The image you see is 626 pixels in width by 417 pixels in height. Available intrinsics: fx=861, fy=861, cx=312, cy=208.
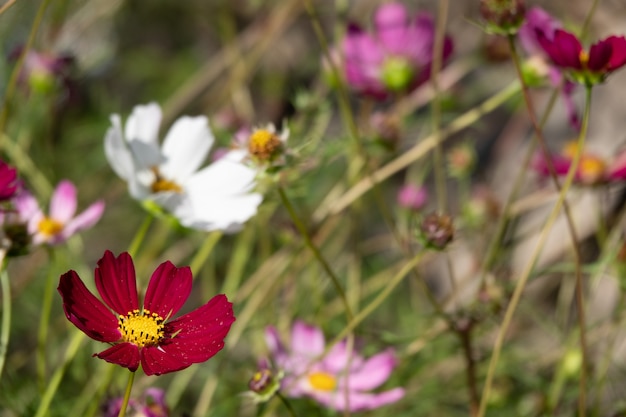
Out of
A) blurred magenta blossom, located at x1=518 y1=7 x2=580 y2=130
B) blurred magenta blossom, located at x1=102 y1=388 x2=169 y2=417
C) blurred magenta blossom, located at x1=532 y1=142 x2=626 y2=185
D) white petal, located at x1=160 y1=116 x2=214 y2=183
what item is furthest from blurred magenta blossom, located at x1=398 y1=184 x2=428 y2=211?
blurred magenta blossom, located at x1=102 y1=388 x2=169 y2=417

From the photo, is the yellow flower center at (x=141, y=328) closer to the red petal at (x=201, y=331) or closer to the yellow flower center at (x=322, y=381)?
the red petal at (x=201, y=331)

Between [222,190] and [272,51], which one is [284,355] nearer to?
[222,190]

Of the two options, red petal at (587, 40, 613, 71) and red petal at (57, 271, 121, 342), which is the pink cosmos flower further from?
red petal at (587, 40, 613, 71)

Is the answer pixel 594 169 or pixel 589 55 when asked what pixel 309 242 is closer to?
pixel 589 55

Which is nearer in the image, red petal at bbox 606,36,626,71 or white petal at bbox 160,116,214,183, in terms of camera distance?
red petal at bbox 606,36,626,71

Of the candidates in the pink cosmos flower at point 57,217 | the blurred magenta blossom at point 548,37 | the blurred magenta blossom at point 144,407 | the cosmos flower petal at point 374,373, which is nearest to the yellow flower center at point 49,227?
the pink cosmos flower at point 57,217

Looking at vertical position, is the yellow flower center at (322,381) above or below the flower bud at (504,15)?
below
